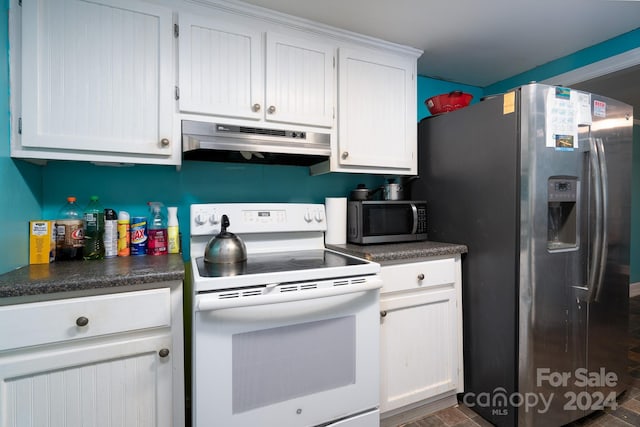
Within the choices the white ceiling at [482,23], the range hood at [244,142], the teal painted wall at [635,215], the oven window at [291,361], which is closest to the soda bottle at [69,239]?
the range hood at [244,142]

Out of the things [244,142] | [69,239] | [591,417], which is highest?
[244,142]

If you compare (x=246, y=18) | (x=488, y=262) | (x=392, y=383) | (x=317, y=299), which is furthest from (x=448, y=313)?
(x=246, y=18)

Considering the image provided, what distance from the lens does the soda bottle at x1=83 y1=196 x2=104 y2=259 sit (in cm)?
139

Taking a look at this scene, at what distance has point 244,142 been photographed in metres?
1.39

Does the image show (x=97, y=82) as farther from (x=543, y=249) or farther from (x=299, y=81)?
(x=543, y=249)

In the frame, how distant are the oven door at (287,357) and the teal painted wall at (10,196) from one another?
0.80 meters

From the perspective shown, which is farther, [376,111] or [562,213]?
[376,111]

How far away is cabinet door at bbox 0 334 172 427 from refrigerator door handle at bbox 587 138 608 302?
205cm

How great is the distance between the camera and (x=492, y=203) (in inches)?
59.6

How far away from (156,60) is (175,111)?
9.2 inches

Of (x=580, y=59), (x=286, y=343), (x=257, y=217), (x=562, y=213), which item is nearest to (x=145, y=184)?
(x=257, y=217)

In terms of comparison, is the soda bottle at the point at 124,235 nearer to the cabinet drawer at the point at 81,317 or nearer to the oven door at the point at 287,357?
the cabinet drawer at the point at 81,317

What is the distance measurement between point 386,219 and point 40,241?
172 centimetres

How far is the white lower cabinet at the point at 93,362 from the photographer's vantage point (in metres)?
0.93
